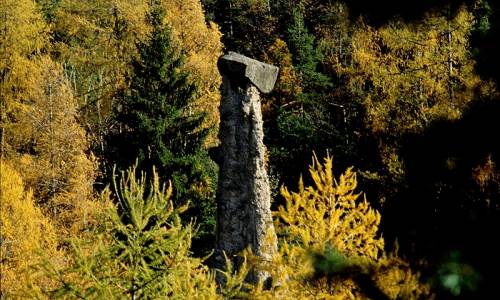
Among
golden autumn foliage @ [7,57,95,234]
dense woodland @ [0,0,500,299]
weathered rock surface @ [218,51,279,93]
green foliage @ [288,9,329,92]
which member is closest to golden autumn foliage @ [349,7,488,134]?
dense woodland @ [0,0,500,299]

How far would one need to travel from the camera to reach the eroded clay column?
8.72 metres

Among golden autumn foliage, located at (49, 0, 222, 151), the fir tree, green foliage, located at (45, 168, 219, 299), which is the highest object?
golden autumn foliage, located at (49, 0, 222, 151)

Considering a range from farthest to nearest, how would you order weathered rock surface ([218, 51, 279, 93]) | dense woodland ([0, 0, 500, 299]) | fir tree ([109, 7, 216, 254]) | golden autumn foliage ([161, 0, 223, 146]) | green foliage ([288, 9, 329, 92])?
green foliage ([288, 9, 329, 92]), golden autumn foliage ([161, 0, 223, 146]), fir tree ([109, 7, 216, 254]), weathered rock surface ([218, 51, 279, 93]), dense woodland ([0, 0, 500, 299])

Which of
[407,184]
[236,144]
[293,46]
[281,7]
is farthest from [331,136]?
[407,184]

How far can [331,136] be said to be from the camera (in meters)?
21.0

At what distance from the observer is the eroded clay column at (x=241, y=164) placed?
8.72 metres

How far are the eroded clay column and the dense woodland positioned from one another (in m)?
0.42

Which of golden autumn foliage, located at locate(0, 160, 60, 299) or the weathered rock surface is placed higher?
the weathered rock surface

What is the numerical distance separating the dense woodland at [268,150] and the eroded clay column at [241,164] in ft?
1.39

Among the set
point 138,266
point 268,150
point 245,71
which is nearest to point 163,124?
point 268,150

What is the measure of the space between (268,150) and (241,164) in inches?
609

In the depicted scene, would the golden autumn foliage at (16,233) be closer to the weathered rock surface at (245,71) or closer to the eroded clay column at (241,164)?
the eroded clay column at (241,164)

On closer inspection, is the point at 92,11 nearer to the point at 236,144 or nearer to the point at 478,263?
the point at 236,144

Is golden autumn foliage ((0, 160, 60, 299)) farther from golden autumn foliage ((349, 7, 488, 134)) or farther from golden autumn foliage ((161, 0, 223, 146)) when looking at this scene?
golden autumn foliage ((161, 0, 223, 146))
